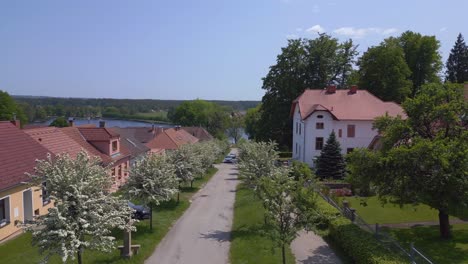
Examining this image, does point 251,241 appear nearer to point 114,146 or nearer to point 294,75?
point 114,146

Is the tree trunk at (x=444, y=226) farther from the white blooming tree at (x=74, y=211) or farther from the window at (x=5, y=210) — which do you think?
the window at (x=5, y=210)

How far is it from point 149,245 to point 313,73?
41.5 m

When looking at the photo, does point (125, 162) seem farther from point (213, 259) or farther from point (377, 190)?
point (377, 190)

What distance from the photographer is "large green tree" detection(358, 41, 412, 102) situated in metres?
52.8

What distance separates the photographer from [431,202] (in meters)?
17.3

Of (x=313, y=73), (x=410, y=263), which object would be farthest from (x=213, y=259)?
(x=313, y=73)

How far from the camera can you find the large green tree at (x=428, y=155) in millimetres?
16453

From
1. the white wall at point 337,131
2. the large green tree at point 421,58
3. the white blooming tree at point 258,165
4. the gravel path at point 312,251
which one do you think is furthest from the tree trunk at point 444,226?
the large green tree at point 421,58

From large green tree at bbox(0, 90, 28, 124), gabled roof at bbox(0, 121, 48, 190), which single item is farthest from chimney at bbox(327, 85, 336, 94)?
large green tree at bbox(0, 90, 28, 124)

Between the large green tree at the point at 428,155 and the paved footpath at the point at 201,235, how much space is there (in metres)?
7.73

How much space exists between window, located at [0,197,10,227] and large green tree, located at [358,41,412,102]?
1798 inches

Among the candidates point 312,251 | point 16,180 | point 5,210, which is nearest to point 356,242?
point 312,251

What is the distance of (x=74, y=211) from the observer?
40.0ft

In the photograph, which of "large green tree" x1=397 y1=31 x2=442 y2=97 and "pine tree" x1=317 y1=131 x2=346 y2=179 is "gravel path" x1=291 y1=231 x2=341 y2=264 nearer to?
"pine tree" x1=317 y1=131 x2=346 y2=179
